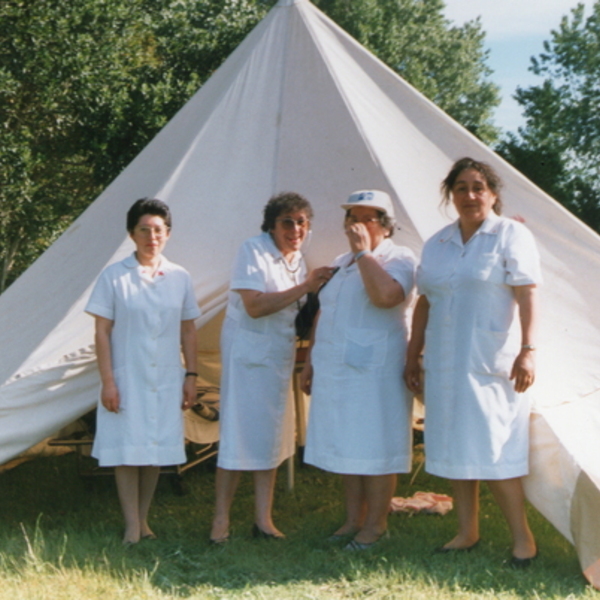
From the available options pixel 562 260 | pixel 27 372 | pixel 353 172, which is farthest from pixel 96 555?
pixel 562 260

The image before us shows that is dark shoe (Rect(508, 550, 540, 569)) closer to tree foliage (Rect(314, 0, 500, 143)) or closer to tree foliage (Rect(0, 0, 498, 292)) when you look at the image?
tree foliage (Rect(0, 0, 498, 292))

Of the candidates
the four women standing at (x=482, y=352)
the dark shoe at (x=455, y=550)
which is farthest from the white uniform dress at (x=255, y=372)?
the dark shoe at (x=455, y=550)

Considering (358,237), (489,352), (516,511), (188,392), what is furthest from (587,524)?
(188,392)

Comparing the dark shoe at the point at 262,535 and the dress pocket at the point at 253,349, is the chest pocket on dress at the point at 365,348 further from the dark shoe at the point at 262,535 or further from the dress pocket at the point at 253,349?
Answer: the dark shoe at the point at 262,535

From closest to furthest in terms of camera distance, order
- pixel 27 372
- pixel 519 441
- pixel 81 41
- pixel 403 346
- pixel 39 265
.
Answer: pixel 519 441 → pixel 403 346 → pixel 27 372 → pixel 39 265 → pixel 81 41

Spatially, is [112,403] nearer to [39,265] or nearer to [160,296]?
[160,296]

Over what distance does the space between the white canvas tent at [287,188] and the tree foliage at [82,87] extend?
6.41 meters

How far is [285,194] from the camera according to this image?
4.07 m

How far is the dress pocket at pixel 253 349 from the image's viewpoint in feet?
13.2

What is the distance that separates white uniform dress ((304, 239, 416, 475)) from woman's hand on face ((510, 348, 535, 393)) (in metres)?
0.50

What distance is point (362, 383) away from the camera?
3789 mm

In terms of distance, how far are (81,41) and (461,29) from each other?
20.8 m

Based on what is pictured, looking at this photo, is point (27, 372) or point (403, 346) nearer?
point (403, 346)

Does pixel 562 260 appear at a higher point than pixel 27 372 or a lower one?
higher
